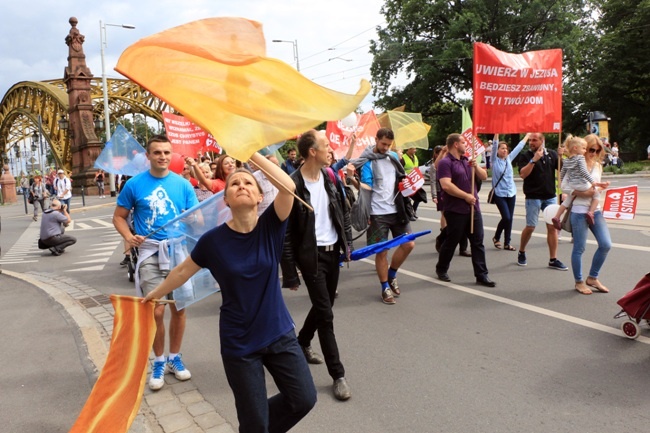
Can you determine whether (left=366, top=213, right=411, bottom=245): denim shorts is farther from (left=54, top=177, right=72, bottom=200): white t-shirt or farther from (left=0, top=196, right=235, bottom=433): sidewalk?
(left=54, top=177, right=72, bottom=200): white t-shirt

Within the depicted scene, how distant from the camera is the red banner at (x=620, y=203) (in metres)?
5.97

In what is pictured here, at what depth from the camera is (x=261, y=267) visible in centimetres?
265

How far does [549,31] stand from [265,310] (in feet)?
123

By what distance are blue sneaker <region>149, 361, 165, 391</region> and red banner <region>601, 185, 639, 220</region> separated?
491cm

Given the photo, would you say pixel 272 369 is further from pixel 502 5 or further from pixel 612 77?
pixel 612 77

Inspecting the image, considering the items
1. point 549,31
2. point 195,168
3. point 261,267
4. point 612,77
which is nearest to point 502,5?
point 549,31

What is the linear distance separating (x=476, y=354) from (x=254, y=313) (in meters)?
2.55

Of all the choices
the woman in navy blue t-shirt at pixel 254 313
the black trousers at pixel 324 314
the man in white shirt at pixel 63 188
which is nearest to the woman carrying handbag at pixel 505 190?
the black trousers at pixel 324 314

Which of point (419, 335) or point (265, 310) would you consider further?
point (419, 335)

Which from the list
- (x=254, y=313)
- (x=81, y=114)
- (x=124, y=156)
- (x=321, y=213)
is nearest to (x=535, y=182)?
(x=321, y=213)

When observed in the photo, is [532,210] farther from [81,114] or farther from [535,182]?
[81,114]

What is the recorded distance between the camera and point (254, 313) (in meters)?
2.63

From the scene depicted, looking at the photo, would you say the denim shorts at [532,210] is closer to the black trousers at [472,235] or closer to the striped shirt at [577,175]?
the black trousers at [472,235]

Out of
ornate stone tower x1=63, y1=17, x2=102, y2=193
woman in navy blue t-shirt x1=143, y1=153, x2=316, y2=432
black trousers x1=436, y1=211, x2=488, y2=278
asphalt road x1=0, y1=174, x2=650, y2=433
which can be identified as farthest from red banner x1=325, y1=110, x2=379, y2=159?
ornate stone tower x1=63, y1=17, x2=102, y2=193
